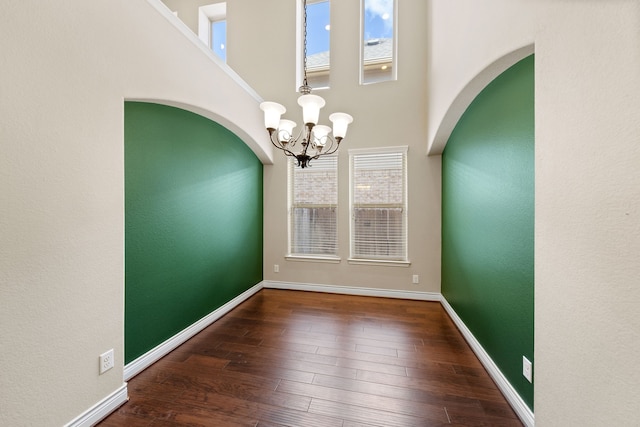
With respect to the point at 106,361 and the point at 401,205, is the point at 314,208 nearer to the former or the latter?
the point at 401,205

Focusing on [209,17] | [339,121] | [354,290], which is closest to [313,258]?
[354,290]

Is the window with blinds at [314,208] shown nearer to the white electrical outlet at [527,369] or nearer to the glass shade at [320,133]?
the glass shade at [320,133]

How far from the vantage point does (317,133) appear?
2.63m

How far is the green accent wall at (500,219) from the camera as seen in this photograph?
1564 millimetres

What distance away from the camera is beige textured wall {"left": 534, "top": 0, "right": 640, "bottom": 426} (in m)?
0.79

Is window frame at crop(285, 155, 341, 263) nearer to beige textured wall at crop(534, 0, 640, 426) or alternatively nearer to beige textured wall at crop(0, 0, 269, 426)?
beige textured wall at crop(0, 0, 269, 426)

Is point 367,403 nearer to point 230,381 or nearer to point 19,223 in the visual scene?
point 230,381

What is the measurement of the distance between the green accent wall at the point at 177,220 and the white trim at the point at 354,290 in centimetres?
77

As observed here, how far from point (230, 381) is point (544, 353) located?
2.00 m

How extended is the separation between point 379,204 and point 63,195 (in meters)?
3.46

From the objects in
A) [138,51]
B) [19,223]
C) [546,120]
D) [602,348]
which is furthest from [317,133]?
[602,348]

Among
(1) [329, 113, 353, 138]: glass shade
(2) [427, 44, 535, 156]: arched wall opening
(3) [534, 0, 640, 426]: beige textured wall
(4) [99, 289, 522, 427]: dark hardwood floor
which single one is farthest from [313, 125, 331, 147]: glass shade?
(4) [99, 289, 522, 427]: dark hardwood floor

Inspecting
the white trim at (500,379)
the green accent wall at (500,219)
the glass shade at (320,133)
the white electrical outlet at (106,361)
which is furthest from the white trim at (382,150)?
the white electrical outlet at (106,361)

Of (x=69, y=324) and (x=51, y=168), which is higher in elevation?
(x=51, y=168)
